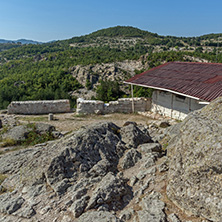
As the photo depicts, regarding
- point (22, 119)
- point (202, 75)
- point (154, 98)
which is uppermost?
point (202, 75)

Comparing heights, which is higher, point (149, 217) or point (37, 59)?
point (37, 59)

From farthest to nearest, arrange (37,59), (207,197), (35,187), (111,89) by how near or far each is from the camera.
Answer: (37,59) < (111,89) < (35,187) < (207,197)

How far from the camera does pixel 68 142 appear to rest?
475 cm

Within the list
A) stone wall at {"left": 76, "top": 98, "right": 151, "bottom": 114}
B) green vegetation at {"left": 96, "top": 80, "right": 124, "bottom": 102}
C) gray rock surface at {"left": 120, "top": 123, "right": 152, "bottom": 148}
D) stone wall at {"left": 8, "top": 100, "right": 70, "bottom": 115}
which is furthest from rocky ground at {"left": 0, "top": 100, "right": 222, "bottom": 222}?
green vegetation at {"left": 96, "top": 80, "right": 124, "bottom": 102}

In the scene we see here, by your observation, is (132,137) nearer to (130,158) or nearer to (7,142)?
(130,158)

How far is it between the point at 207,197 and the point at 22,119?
40.4 feet

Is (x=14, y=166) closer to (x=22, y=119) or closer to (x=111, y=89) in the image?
(x=22, y=119)

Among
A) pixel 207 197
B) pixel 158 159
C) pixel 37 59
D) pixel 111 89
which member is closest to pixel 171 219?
pixel 207 197

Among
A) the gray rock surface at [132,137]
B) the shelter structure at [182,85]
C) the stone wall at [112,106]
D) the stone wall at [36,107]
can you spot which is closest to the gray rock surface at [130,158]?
the gray rock surface at [132,137]

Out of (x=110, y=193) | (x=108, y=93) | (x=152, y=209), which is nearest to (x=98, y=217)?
(x=110, y=193)

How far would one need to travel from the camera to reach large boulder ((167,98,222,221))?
2.88 m

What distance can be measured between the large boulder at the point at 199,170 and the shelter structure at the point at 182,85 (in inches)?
264

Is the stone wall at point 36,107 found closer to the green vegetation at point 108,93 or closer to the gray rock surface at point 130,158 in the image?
the green vegetation at point 108,93

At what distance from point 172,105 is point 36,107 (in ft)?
30.2
